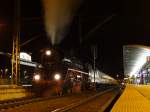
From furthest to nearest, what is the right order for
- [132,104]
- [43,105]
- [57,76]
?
[57,76] → [132,104] → [43,105]

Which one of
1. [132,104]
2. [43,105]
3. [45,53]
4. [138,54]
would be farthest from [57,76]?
[138,54]

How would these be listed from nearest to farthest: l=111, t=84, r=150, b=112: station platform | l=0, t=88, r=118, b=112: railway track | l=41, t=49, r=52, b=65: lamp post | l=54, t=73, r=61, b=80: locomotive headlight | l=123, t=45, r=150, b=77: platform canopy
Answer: l=111, t=84, r=150, b=112: station platform → l=0, t=88, r=118, b=112: railway track → l=54, t=73, r=61, b=80: locomotive headlight → l=41, t=49, r=52, b=65: lamp post → l=123, t=45, r=150, b=77: platform canopy

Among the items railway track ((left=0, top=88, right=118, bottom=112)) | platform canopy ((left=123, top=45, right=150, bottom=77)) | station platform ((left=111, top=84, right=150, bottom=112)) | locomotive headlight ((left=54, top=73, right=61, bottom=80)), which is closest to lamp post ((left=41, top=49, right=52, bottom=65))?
Answer: locomotive headlight ((left=54, top=73, right=61, bottom=80))

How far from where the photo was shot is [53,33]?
101 feet

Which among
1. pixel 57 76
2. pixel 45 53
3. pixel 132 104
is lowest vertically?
pixel 132 104

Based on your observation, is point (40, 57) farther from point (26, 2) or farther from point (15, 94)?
point (26, 2)

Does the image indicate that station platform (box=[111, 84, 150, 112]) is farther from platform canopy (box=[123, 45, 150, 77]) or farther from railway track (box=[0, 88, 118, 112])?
platform canopy (box=[123, 45, 150, 77])

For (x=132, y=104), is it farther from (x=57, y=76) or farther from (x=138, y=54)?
(x=138, y=54)

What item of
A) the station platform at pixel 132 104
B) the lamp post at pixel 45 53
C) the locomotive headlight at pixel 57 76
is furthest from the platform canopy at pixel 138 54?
the station platform at pixel 132 104

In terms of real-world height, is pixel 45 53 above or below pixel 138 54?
below

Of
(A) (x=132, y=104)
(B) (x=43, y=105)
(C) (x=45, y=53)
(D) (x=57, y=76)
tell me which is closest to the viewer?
(B) (x=43, y=105)

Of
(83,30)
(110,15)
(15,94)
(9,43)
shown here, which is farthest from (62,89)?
(9,43)

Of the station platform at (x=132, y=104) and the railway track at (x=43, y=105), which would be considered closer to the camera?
the station platform at (x=132, y=104)

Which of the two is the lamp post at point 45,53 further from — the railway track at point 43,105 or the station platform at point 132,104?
the station platform at point 132,104
